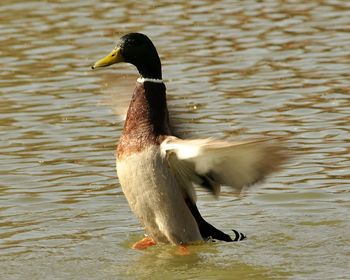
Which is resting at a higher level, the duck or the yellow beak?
the yellow beak

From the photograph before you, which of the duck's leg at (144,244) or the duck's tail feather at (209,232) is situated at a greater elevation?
the duck's tail feather at (209,232)

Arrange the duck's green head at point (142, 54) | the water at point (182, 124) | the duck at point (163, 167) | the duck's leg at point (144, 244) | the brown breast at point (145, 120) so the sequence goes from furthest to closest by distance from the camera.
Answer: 1. the duck's leg at point (144, 244)
2. the duck's green head at point (142, 54)
3. the water at point (182, 124)
4. the brown breast at point (145, 120)
5. the duck at point (163, 167)

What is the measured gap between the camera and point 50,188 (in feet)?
30.5

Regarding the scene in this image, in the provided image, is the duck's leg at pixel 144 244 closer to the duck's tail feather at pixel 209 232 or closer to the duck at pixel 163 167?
the duck at pixel 163 167

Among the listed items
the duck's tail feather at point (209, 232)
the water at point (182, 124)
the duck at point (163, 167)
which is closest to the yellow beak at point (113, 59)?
the duck at point (163, 167)

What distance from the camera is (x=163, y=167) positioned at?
7.38 m

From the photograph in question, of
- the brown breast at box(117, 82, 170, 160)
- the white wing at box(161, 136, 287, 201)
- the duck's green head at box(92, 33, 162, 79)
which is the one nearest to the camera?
the white wing at box(161, 136, 287, 201)

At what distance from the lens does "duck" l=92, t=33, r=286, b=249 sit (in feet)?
22.7

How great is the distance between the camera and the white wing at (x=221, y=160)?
668 centimetres

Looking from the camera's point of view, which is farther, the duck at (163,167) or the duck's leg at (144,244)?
the duck's leg at (144,244)

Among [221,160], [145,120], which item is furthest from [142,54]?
[221,160]

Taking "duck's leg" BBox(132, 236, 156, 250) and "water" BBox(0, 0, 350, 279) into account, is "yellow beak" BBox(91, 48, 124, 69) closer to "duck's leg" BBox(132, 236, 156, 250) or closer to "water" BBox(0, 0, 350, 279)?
"water" BBox(0, 0, 350, 279)

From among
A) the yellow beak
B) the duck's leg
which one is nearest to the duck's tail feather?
the duck's leg

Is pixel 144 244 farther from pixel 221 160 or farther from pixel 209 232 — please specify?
pixel 221 160
